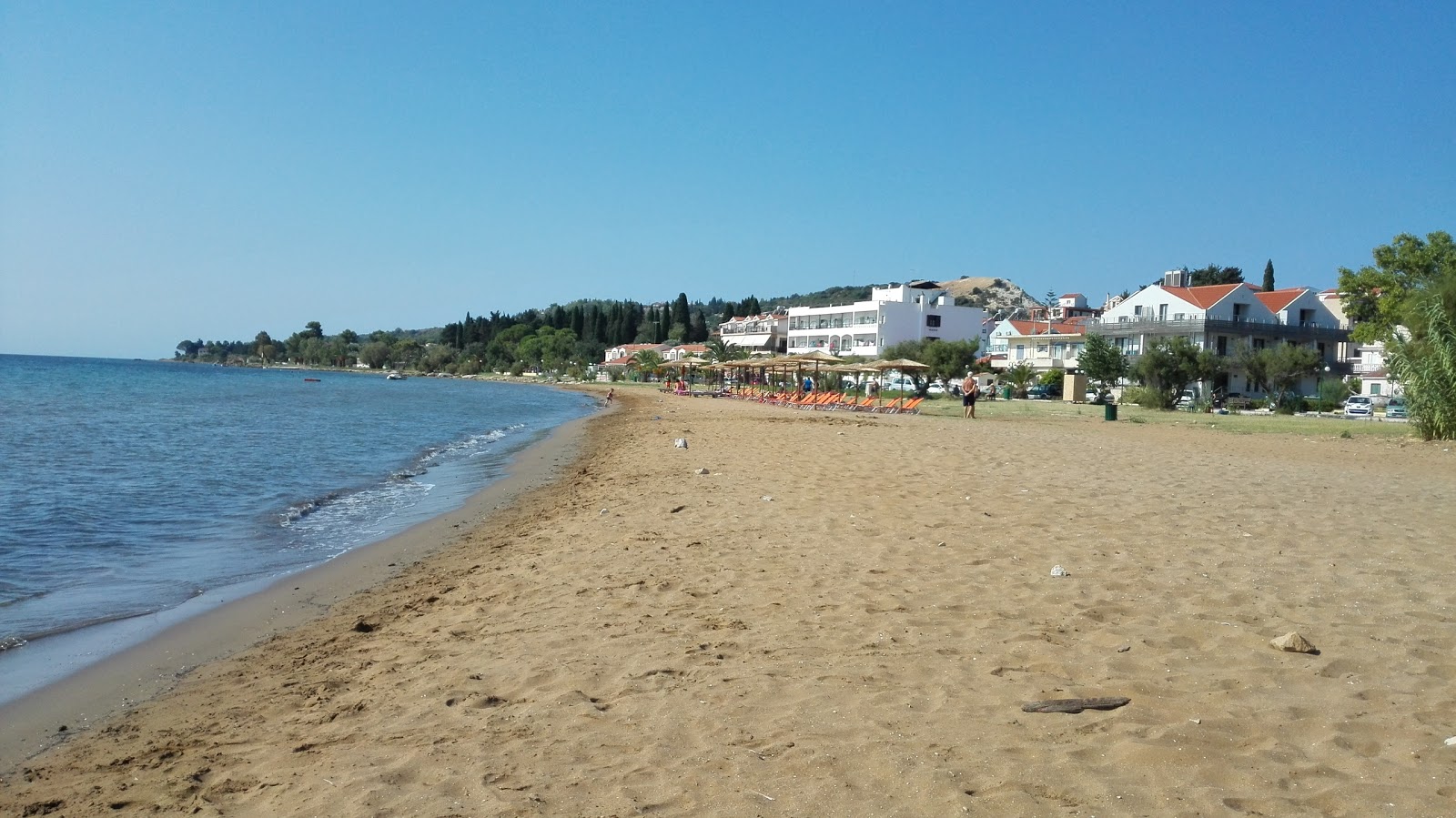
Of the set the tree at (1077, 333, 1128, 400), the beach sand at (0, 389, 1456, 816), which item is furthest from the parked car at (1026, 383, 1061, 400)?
the beach sand at (0, 389, 1456, 816)

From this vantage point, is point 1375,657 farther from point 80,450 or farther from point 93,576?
point 80,450

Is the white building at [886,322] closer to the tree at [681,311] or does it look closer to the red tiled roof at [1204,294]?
the red tiled roof at [1204,294]

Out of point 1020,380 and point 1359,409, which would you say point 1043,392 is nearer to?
point 1020,380

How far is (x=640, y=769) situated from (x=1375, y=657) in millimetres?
3798

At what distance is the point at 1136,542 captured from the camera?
7.91m

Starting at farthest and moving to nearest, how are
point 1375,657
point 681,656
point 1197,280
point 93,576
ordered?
point 1197,280 → point 93,576 → point 681,656 → point 1375,657

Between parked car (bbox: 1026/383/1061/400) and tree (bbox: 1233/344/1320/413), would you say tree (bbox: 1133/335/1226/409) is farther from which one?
parked car (bbox: 1026/383/1061/400)

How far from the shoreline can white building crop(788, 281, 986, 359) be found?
266ft

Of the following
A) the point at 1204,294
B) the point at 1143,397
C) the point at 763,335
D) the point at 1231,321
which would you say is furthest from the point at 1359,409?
the point at 763,335

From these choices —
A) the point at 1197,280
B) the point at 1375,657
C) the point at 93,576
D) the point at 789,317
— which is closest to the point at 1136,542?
the point at 1375,657

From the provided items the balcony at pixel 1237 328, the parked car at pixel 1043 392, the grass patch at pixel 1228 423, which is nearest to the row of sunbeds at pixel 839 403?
the grass patch at pixel 1228 423

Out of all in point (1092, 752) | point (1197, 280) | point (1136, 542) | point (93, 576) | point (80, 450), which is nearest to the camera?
point (1092, 752)

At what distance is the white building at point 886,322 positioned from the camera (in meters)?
93.2

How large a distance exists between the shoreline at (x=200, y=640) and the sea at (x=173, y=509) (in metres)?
0.20
